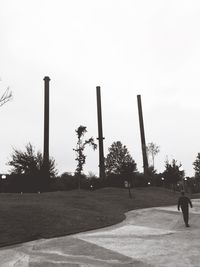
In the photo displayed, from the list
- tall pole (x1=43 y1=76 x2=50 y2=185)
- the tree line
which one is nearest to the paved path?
the tree line

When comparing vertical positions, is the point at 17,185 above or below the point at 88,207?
above

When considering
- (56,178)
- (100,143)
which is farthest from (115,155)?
(56,178)

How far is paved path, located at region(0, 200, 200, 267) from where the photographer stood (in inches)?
316

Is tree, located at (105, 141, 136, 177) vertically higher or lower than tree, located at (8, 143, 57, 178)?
higher

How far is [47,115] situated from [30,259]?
34462 millimetres

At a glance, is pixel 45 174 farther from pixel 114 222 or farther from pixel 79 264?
pixel 79 264

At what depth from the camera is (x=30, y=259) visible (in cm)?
872

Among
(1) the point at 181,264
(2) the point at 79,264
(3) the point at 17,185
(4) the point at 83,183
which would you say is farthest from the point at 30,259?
(4) the point at 83,183

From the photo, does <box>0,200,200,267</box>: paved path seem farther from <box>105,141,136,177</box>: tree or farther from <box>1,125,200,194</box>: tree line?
<box>105,141,136,177</box>: tree

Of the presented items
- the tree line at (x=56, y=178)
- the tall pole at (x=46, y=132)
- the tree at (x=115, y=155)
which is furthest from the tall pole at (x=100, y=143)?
the tree at (x=115, y=155)

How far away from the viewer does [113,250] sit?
31.3ft

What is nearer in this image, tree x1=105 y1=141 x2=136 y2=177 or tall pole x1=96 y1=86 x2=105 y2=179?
tall pole x1=96 y1=86 x2=105 y2=179

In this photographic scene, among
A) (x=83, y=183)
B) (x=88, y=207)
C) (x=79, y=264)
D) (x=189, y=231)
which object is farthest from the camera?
(x=83, y=183)

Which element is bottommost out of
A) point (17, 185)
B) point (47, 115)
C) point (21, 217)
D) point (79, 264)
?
point (79, 264)
